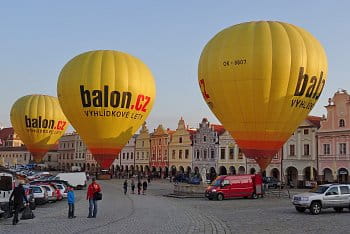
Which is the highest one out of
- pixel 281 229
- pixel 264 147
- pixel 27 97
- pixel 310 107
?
pixel 27 97

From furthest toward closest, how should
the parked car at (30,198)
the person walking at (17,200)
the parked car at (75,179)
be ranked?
the parked car at (75,179), the parked car at (30,198), the person walking at (17,200)

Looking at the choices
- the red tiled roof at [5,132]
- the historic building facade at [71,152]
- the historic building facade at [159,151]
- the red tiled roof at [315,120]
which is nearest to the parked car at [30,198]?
the red tiled roof at [315,120]

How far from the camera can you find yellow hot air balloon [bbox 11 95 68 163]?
4953 centimetres

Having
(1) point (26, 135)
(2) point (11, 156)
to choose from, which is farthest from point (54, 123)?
(2) point (11, 156)

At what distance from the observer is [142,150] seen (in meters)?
89.9

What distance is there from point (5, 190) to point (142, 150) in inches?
2787

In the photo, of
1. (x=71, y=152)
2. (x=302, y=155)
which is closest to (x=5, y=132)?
(x=71, y=152)

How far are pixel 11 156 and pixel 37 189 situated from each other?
349 ft

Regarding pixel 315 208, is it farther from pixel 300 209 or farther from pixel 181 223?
pixel 181 223

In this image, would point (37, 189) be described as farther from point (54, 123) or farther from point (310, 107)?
point (54, 123)

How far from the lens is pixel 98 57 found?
3184 cm

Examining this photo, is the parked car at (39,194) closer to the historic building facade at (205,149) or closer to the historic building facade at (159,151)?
the historic building facade at (205,149)

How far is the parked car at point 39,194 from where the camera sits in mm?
27469

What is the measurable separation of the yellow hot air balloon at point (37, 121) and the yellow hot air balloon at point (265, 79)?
26.7 m
